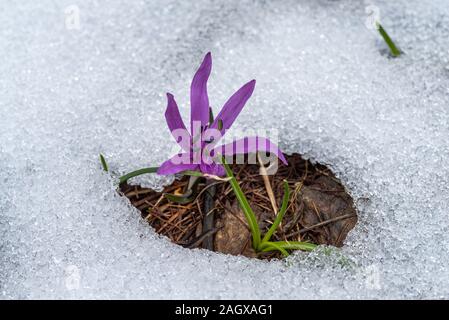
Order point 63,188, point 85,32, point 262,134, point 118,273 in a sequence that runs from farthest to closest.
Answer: point 85,32 < point 262,134 < point 63,188 < point 118,273

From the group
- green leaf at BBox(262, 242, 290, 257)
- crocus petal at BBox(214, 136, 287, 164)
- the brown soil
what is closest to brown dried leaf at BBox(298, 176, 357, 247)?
the brown soil

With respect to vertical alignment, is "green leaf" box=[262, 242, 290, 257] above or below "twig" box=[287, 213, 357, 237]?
above

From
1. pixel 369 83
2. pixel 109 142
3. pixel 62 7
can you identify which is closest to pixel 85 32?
pixel 62 7

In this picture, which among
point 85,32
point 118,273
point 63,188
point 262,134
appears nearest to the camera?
point 118,273

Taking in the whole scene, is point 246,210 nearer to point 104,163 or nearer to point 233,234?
point 233,234

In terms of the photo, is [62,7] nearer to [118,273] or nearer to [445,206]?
[118,273]

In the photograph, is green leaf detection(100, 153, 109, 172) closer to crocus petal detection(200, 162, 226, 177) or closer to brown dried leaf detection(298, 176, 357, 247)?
crocus petal detection(200, 162, 226, 177)

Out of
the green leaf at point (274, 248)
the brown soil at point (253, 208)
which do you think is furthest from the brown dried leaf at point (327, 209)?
the green leaf at point (274, 248)
